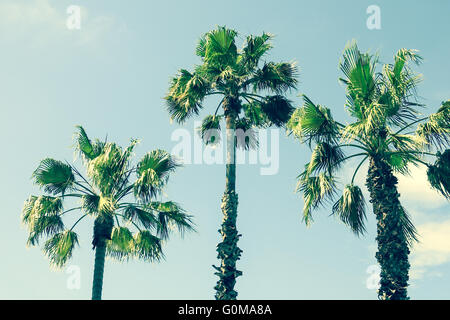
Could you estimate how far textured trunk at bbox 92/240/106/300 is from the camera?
16.4 m

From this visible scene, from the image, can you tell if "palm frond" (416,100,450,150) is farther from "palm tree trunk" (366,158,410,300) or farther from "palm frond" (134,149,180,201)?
"palm frond" (134,149,180,201)

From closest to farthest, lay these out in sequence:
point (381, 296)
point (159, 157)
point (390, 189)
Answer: point (381, 296) < point (390, 189) < point (159, 157)

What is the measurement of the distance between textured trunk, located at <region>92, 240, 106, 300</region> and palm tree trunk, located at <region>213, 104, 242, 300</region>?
359 cm

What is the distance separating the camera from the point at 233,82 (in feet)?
61.3

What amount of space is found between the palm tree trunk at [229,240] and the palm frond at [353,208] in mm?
3245

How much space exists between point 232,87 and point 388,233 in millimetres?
7607

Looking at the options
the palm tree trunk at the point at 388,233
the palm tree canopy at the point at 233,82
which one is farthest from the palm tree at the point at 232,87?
the palm tree trunk at the point at 388,233

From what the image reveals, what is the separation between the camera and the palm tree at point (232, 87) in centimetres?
1845

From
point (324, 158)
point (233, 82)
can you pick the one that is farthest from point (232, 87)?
point (324, 158)

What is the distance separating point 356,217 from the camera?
49.5 feet

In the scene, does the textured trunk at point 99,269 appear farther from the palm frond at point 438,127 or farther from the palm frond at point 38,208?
the palm frond at point 438,127
